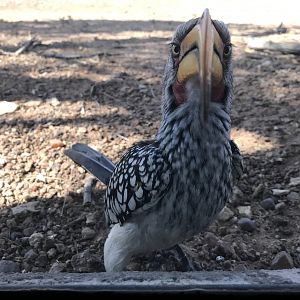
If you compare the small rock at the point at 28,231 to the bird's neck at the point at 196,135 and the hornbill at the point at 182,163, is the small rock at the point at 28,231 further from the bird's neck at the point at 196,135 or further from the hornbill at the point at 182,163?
the bird's neck at the point at 196,135

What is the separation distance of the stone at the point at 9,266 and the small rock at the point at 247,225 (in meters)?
1.07

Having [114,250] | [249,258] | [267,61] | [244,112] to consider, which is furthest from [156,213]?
[267,61]

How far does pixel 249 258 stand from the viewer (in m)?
2.48

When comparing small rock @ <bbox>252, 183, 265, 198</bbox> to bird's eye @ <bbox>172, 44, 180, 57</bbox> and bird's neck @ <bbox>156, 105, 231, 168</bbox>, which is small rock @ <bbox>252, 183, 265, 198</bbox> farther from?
bird's eye @ <bbox>172, 44, 180, 57</bbox>

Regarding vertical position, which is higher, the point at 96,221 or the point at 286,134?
the point at 286,134

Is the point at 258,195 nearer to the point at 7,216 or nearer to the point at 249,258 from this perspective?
the point at 249,258

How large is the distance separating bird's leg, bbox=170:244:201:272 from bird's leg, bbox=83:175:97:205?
1.88ft

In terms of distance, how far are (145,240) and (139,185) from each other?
0.79 ft

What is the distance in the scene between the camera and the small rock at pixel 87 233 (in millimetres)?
2609

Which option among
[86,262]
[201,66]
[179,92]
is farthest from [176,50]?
[86,262]

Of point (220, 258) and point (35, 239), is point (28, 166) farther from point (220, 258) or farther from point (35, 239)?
point (220, 258)
